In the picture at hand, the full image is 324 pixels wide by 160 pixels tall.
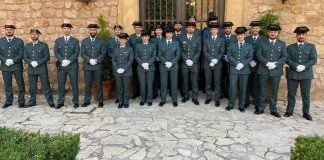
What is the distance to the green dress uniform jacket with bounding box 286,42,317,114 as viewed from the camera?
6664 mm

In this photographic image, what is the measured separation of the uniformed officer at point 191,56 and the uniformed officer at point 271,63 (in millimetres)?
1203

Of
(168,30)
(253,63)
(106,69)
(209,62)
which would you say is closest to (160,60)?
(168,30)

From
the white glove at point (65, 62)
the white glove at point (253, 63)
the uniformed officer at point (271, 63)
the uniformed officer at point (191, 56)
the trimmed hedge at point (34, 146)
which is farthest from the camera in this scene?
the uniformed officer at point (191, 56)

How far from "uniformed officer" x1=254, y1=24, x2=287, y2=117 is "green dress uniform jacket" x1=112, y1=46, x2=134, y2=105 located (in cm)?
240

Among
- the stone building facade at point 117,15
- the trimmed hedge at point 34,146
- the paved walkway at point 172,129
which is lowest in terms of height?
the paved walkway at point 172,129

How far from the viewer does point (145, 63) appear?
7344 mm

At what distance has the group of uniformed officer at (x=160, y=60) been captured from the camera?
710 centimetres

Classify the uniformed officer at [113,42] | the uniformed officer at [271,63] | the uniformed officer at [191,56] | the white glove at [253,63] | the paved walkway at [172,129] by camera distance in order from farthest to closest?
the uniformed officer at [113,42]
the uniformed officer at [191,56]
the white glove at [253,63]
the uniformed officer at [271,63]
the paved walkway at [172,129]

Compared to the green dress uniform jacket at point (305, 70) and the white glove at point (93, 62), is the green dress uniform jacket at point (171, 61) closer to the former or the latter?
the white glove at point (93, 62)

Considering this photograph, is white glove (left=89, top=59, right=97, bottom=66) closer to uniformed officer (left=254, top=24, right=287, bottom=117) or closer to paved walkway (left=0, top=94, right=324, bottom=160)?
paved walkway (left=0, top=94, right=324, bottom=160)

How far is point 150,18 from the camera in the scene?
327 inches

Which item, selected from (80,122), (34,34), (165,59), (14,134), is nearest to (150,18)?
(165,59)

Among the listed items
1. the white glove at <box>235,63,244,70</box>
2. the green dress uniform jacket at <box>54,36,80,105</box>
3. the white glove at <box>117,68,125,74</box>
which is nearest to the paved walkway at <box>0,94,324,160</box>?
the green dress uniform jacket at <box>54,36,80,105</box>

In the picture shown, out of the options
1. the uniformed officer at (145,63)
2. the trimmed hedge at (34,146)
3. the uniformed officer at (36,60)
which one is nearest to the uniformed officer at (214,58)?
the uniformed officer at (145,63)
